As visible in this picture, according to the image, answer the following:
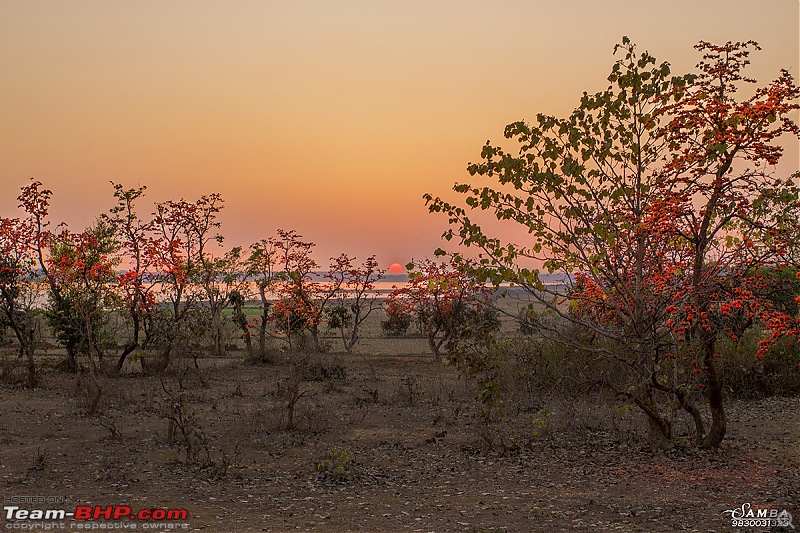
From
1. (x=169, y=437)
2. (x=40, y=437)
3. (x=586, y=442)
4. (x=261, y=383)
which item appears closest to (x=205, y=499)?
(x=169, y=437)

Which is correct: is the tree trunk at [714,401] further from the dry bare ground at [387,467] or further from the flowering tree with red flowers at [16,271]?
A: the flowering tree with red flowers at [16,271]

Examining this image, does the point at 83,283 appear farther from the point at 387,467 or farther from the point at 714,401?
the point at 714,401

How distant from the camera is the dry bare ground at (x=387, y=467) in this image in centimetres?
863

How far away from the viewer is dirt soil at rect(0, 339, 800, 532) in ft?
28.2

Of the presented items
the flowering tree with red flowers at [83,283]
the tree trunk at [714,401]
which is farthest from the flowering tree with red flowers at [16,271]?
the tree trunk at [714,401]

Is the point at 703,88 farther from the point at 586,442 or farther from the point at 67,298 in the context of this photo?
the point at 67,298
